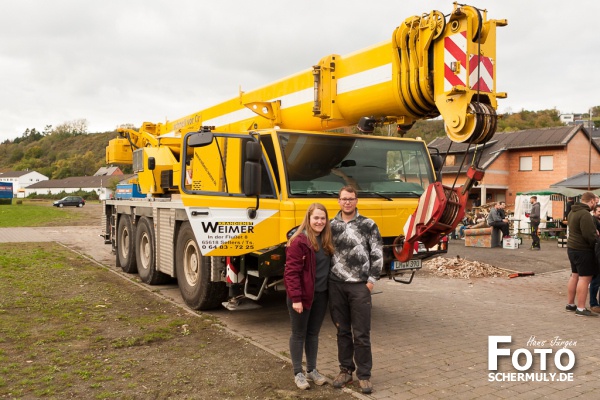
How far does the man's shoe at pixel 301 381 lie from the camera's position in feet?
15.7

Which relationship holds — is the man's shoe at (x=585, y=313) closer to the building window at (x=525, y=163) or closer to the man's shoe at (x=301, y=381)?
the man's shoe at (x=301, y=381)

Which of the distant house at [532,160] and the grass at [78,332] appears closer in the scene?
the grass at [78,332]

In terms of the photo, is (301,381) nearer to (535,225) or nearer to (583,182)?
(535,225)

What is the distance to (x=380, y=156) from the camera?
745 centimetres

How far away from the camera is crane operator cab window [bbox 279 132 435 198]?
22.2ft

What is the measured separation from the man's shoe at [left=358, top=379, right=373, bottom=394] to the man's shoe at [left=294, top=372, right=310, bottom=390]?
47cm

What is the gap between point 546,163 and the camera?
130ft

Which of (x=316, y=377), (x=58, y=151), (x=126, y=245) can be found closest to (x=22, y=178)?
(x=58, y=151)

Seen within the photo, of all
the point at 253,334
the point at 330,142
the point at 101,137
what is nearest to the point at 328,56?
the point at 330,142

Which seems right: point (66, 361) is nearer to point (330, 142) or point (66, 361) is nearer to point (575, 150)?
point (330, 142)

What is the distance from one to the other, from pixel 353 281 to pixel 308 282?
1.40 feet

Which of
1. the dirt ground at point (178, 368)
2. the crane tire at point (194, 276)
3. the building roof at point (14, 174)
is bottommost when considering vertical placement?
the dirt ground at point (178, 368)

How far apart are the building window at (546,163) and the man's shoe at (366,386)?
38787 millimetres

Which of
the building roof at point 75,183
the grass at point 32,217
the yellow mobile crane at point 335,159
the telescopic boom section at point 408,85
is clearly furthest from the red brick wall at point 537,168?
the building roof at point 75,183
